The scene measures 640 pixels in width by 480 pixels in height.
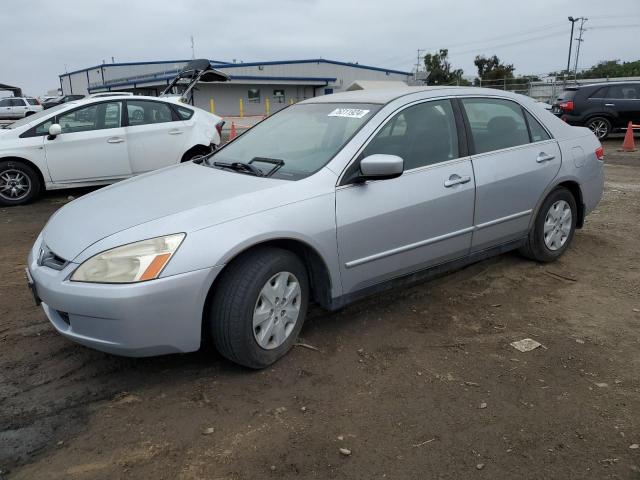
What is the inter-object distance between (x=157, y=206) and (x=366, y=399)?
161 centimetres

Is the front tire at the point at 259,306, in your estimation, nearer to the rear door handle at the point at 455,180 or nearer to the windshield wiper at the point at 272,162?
the windshield wiper at the point at 272,162

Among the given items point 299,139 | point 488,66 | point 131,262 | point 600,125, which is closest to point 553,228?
point 299,139

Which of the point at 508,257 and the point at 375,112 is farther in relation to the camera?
the point at 508,257

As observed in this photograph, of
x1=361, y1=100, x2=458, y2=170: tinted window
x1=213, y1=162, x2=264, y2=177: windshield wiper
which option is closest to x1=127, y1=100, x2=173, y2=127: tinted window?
x1=213, y1=162, x2=264, y2=177: windshield wiper

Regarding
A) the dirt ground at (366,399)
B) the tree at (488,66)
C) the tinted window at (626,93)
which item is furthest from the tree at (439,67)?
the dirt ground at (366,399)

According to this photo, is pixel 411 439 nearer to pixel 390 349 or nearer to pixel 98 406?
pixel 390 349

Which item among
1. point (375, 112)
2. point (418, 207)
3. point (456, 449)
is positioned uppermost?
point (375, 112)

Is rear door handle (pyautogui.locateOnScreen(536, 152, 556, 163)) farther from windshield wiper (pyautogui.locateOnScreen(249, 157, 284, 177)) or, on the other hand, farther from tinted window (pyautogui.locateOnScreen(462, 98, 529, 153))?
windshield wiper (pyautogui.locateOnScreen(249, 157, 284, 177))

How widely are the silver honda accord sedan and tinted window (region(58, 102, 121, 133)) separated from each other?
449cm

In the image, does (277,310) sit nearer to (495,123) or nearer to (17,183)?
(495,123)

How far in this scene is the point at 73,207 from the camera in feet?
11.6

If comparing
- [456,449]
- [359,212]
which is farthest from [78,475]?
[359,212]

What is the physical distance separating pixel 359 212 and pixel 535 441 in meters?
1.60

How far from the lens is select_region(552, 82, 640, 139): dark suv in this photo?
14.8 metres
